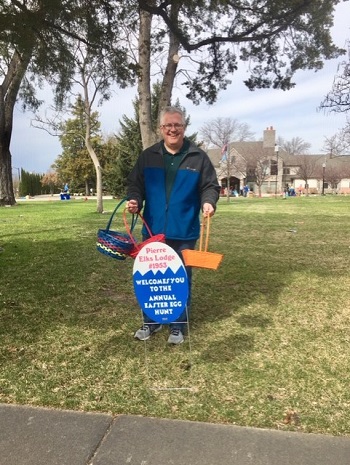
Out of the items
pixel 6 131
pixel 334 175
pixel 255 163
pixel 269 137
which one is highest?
pixel 269 137

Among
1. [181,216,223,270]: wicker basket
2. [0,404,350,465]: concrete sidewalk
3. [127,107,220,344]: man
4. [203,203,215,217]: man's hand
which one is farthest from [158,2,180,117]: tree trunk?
[0,404,350,465]: concrete sidewalk

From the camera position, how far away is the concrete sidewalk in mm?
2150

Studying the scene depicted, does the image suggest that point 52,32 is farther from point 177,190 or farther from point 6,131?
point 6,131

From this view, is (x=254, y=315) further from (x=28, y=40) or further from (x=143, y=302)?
(x=28, y=40)

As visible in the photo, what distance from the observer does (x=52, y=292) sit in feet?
16.4

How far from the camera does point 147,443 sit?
2.28 m

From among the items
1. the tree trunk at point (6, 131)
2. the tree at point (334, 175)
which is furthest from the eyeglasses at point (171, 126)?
the tree at point (334, 175)

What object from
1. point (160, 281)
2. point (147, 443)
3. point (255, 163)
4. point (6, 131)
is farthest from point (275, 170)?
point (147, 443)

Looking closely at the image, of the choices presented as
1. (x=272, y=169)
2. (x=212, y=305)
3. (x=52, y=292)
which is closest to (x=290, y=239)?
(x=212, y=305)

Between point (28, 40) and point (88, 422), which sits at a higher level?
point (28, 40)

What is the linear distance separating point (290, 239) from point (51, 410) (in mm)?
7650

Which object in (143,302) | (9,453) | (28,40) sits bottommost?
(9,453)

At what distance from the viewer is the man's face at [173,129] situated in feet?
10.9

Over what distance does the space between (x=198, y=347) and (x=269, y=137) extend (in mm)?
71946
